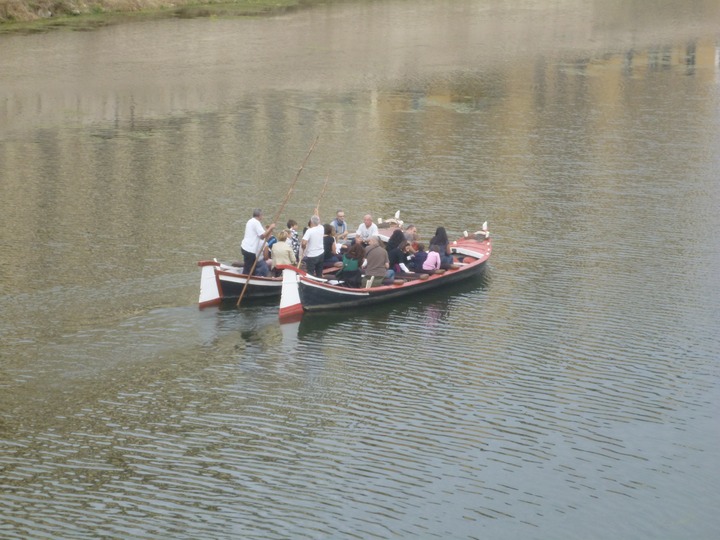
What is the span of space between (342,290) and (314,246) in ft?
5.09

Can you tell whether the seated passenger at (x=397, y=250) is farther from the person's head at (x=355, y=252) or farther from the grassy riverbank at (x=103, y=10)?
the grassy riverbank at (x=103, y=10)

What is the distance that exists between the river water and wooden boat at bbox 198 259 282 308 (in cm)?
35

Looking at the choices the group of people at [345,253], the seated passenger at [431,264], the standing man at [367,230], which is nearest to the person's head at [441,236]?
the group of people at [345,253]

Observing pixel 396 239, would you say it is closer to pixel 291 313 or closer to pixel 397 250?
pixel 397 250

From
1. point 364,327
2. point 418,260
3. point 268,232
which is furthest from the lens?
point 418,260

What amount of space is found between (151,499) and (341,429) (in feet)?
13.2

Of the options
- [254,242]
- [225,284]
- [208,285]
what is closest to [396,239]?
[254,242]

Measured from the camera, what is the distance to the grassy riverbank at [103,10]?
71438mm

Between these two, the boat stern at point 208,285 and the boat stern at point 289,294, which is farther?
the boat stern at point 208,285

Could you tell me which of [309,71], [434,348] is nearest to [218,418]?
[434,348]

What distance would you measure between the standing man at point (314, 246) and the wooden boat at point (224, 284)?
1.09 metres

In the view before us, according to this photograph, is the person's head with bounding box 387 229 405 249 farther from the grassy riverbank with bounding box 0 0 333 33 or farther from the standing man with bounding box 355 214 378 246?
the grassy riverbank with bounding box 0 0 333 33

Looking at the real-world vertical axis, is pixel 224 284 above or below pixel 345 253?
below

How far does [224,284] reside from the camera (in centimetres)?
2653
